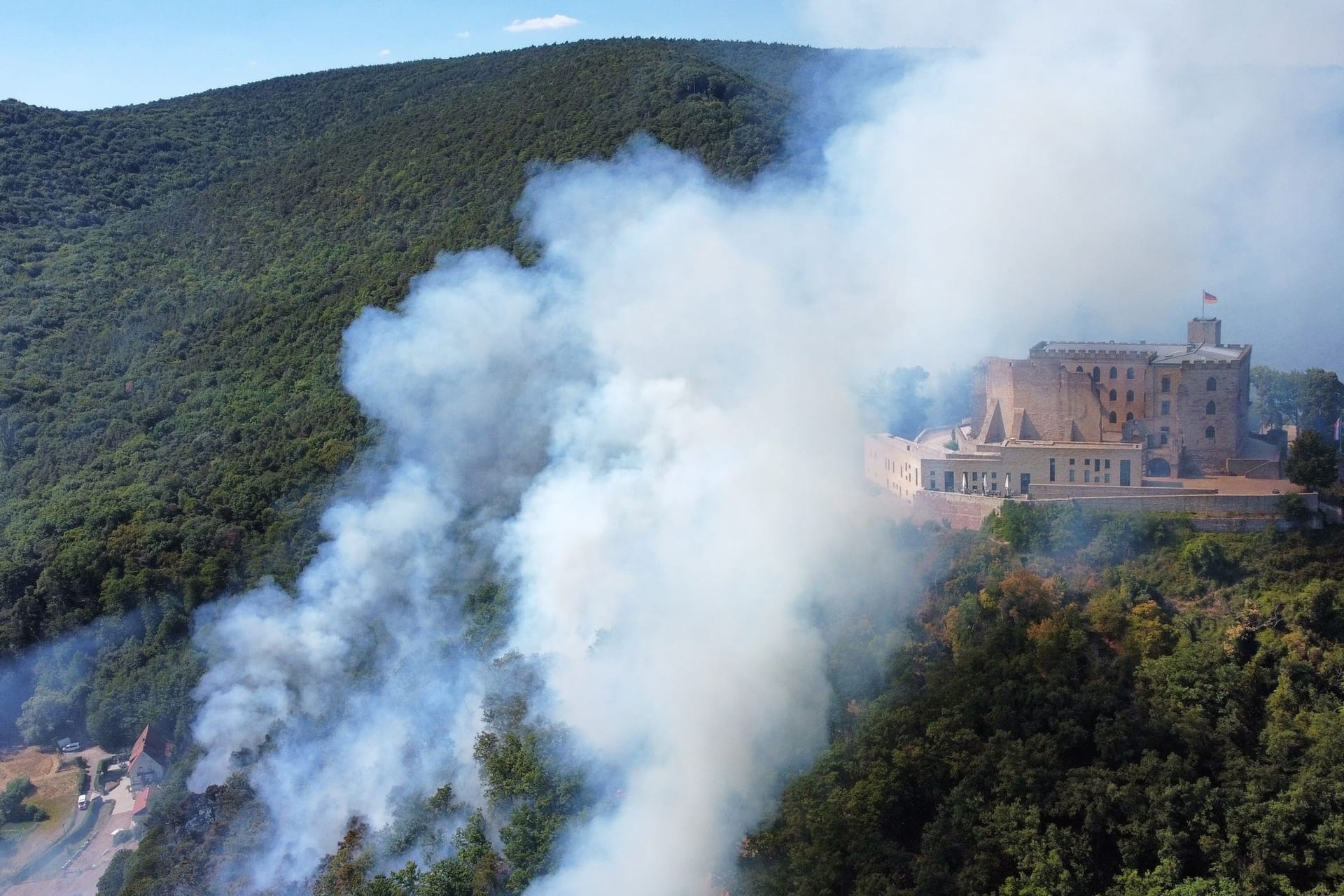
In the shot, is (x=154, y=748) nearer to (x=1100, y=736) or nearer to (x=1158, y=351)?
(x=1100, y=736)

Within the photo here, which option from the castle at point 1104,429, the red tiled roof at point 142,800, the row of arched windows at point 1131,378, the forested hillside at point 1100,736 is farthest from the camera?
the red tiled roof at point 142,800

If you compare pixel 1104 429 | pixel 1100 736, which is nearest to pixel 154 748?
pixel 1100 736

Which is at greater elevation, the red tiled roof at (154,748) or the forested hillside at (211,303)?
the forested hillside at (211,303)

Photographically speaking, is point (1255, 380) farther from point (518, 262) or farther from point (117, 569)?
point (117, 569)

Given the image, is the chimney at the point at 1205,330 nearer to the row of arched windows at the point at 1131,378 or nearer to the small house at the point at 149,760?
the row of arched windows at the point at 1131,378

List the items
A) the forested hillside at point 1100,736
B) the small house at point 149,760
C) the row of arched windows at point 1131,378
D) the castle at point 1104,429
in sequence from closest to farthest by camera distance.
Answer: the forested hillside at point 1100,736 → the castle at point 1104,429 → the row of arched windows at point 1131,378 → the small house at point 149,760

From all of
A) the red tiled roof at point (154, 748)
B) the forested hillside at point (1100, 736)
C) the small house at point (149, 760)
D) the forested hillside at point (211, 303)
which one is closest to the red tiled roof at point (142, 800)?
the small house at point (149, 760)

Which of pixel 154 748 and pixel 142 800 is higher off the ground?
pixel 154 748

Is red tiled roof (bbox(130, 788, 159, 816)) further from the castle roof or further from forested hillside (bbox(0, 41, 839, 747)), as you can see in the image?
the castle roof
